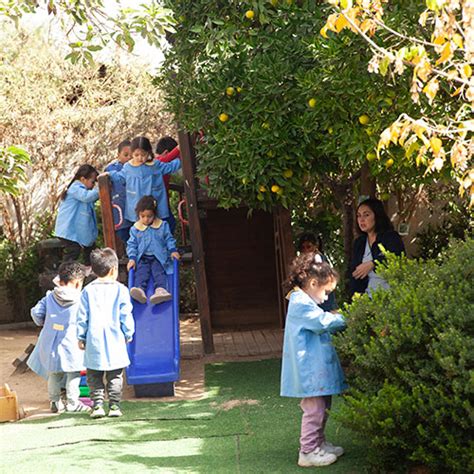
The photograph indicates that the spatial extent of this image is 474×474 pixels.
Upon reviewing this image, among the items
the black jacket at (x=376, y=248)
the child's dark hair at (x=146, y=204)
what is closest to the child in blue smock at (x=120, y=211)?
the child's dark hair at (x=146, y=204)

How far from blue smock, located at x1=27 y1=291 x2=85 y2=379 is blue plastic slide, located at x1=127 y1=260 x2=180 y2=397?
63 centimetres

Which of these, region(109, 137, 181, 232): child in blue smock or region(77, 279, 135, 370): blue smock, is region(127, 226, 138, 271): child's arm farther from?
region(77, 279, 135, 370): blue smock

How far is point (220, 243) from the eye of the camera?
40.3 ft

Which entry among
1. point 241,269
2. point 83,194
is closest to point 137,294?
point 83,194

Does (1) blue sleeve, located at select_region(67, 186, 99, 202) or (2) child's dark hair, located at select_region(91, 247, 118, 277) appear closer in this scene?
(2) child's dark hair, located at select_region(91, 247, 118, 277)

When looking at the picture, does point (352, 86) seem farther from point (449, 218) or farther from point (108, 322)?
point (449, 218)

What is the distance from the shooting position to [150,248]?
9766 millimetres

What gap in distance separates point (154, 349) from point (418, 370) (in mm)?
4161

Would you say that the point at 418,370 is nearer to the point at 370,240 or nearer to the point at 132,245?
the point at 370,240

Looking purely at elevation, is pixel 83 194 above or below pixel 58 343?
above

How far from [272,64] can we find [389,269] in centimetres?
267

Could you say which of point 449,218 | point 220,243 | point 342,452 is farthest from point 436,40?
point 449,218

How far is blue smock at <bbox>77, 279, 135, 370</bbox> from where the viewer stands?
7.93 metres

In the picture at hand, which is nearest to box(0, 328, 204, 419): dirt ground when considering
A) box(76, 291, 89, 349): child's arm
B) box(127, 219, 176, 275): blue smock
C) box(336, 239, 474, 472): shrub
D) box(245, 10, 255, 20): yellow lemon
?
box(76, 291, 89, 349): child's arm
